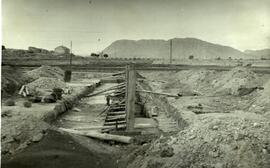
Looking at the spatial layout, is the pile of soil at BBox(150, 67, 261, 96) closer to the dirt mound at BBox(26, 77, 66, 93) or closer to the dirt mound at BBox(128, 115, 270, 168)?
the dirt mound at BBox(26, 77, 66, 93)

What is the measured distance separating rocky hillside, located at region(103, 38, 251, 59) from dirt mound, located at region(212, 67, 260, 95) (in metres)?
97.8

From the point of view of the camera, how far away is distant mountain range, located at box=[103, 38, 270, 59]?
126625 millimetres

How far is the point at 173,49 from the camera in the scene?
135m

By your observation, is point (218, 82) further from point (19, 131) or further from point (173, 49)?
point (173, 49)

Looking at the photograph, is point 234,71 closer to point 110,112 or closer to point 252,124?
point 110,112

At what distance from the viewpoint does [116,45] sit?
15188 cm

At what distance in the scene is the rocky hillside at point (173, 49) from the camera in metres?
127

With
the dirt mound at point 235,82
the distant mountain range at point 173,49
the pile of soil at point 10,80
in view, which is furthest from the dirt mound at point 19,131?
the distant mountain range at point 173,49

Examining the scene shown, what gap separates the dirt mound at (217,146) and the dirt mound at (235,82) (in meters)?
10.7

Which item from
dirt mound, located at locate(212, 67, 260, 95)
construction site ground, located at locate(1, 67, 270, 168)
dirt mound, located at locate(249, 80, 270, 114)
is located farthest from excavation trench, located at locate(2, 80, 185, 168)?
dirt mound, located at locate(212, 67, 260, 95)

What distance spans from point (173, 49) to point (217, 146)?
12819 centimetres

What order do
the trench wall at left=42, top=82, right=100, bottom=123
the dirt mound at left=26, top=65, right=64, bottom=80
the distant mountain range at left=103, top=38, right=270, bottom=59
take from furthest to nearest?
the distant mountain range at left=103, top=38, right=270, bottom=59
the dirt mound at left=26, top=65, right=64, bottom=80
the trench wall at left=42, top=82, right=100, bottom=123

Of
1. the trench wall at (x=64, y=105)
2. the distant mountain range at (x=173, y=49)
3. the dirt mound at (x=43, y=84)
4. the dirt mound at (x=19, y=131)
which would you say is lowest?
the dirt mound at (x=19, y=131)

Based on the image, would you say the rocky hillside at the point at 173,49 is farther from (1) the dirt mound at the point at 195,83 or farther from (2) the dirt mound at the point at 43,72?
(2) the dirt mound at the point at 43,72
